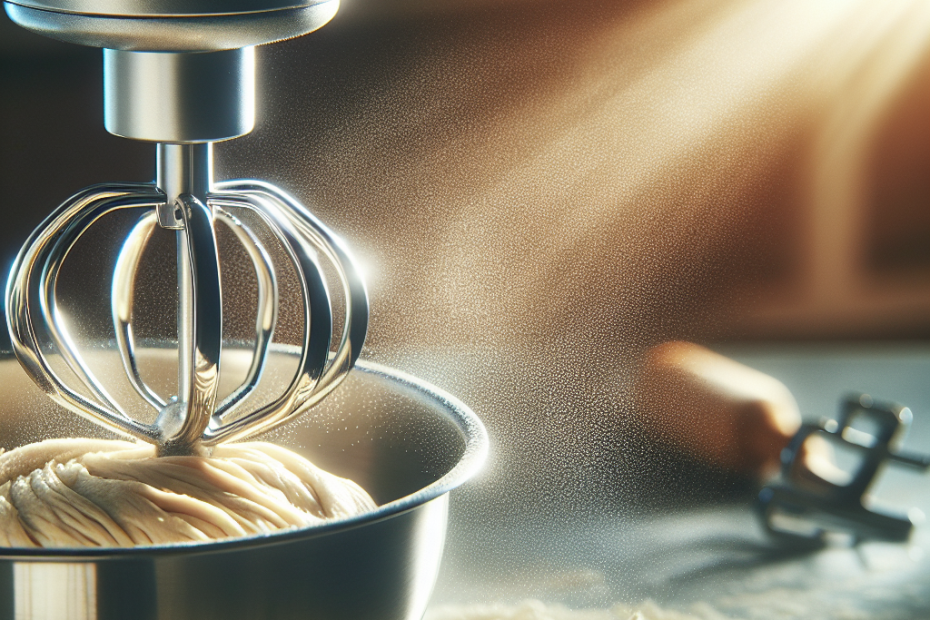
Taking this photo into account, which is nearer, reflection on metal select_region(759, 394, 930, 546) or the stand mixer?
the stand mixer

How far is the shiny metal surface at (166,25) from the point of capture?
0.25 m

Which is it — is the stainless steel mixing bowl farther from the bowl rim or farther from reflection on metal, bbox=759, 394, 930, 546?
reflection on metal, bbox=759, 394, 930, 546

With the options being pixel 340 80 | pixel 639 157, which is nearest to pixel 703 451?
pixel 639 157

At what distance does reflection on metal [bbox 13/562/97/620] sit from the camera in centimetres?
23

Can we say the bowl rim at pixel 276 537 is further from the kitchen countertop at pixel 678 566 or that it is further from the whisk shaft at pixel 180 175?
the kitchen countertop at pixel 678 566

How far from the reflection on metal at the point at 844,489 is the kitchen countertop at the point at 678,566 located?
0.01 meters

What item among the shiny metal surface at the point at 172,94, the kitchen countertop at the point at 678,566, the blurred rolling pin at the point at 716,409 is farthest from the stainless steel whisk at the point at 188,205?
the blurred rolling pin at the point at 716,409

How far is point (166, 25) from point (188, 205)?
0.18ft

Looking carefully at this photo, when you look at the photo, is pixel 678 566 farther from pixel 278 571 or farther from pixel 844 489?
pixel 278 571

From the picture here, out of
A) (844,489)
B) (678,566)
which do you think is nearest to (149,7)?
(678,566)

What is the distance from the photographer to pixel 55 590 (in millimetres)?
235

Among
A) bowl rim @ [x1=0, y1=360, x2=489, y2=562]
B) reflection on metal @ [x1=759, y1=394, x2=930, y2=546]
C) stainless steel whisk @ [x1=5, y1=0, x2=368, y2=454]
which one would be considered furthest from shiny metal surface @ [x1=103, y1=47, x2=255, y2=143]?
reflection on metal @ [x1=759, y1=394, x2=930, y2=546]

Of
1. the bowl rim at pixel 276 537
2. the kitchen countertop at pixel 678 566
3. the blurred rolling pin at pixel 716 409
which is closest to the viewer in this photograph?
the bowl rim at pixel 276 537

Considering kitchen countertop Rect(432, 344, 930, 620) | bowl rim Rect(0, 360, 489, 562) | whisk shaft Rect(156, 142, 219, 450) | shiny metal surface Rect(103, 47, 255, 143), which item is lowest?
kitchen countertop Rect(432, 344, 930, 620)
